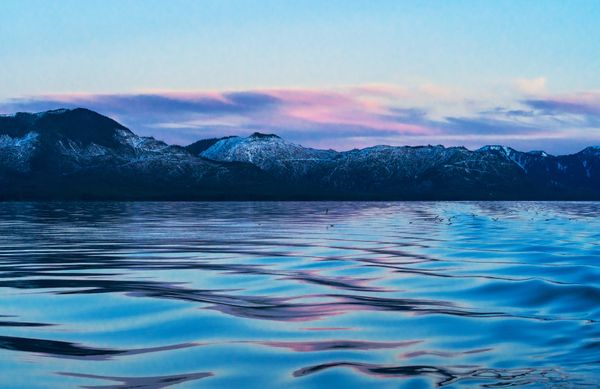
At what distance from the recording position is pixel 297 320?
2084 cm

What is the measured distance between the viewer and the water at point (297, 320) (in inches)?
585

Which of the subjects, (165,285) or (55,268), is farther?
(55,268)

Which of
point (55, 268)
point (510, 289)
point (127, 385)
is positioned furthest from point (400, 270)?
point (127, 385)

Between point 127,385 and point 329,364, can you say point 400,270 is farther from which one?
point 127,385

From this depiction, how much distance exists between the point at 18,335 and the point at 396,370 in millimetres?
9375

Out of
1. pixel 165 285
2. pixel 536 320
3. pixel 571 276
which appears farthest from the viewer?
pixel 571 276

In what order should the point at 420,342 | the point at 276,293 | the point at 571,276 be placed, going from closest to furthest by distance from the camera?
1. the point at 420,342
2. the point at 276,293
3. the point at 571,276

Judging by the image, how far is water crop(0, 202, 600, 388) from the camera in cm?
1486

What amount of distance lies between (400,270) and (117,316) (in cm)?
1552

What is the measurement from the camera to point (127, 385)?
14.0 meters

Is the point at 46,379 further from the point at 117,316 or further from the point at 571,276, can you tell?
the point at 571,276

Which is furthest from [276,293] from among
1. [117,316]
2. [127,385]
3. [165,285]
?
[127,385]

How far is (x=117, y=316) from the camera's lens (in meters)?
21.2

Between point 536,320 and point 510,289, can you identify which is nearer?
point 536,320
